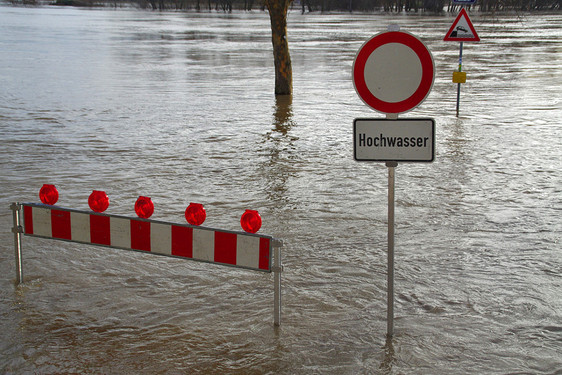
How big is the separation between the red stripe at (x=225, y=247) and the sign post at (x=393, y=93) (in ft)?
3.30

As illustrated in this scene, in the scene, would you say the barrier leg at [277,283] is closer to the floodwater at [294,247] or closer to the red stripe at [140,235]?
the floodwater at [294,247]

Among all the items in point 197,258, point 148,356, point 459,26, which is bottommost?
point 148,356

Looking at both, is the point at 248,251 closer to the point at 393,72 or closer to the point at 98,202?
the point at 98,202

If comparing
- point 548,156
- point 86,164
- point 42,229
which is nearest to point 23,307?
point 42,229

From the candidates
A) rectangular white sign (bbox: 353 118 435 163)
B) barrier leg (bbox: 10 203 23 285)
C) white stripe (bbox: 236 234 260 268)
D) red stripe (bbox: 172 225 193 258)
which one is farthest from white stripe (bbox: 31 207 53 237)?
rectangular white sign (bbox: 353 118 435 163)

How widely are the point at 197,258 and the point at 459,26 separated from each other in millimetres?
9364

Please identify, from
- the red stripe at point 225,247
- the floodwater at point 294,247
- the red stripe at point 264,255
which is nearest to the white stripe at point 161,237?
the red stripe at point 225,247

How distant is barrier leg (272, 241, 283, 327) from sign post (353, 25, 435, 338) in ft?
2.64

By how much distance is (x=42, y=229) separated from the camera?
5.15 metres

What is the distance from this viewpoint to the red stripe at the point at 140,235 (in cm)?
477

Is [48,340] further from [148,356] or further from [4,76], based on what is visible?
[4,76]

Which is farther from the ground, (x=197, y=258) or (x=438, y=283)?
(x=197, y=258)

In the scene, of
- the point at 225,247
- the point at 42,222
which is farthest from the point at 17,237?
the point at 225,247

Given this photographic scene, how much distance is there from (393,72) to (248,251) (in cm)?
148
